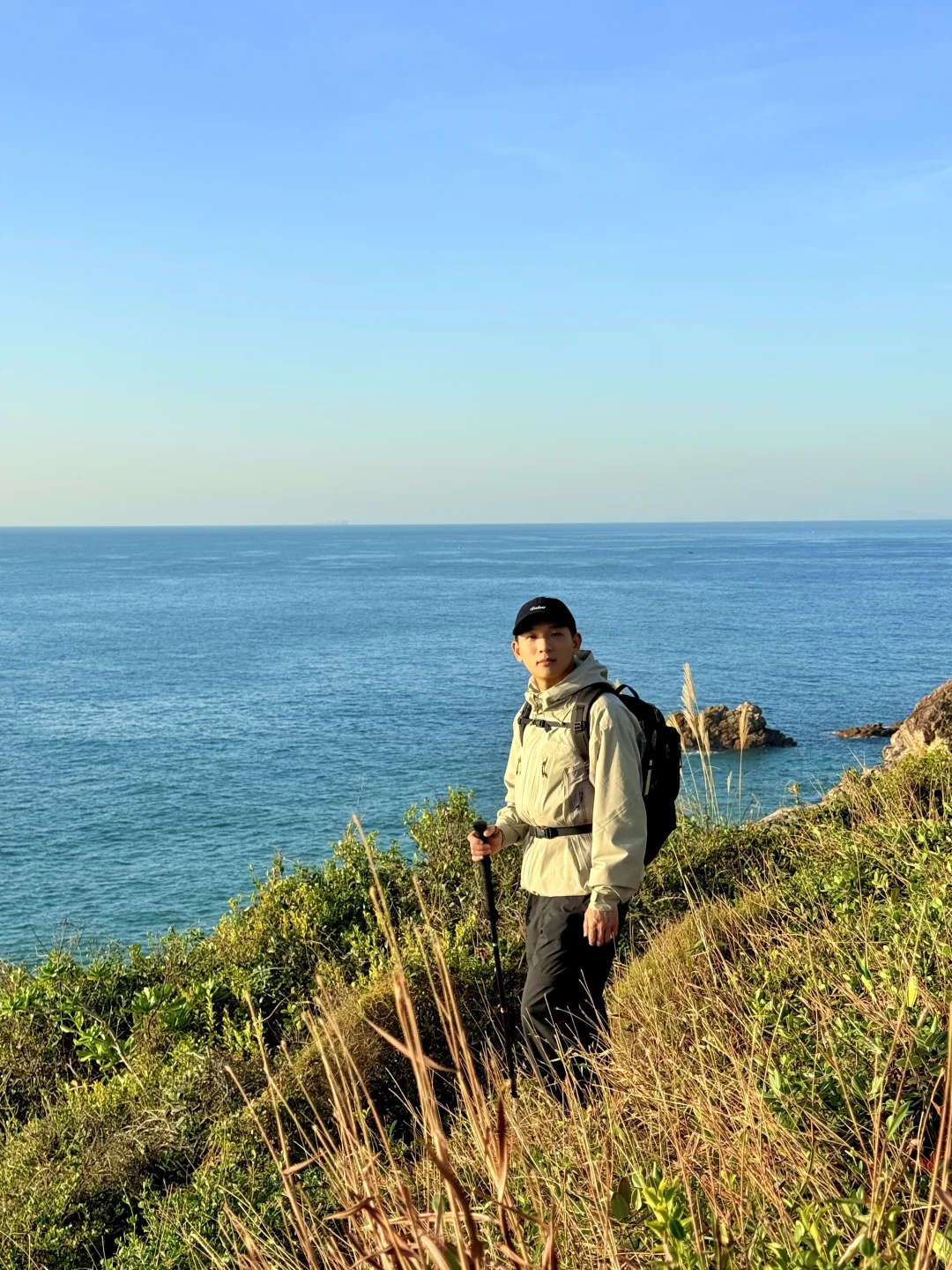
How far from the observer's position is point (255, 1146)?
4.43 m

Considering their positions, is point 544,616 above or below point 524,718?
above

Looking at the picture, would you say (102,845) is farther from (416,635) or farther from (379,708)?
(416,635)

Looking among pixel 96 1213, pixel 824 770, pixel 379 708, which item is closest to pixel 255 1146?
pixel 96 1213

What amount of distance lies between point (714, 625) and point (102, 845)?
4640 centimetres

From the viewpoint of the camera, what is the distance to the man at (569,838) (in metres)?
4.05

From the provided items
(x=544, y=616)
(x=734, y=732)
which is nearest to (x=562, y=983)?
(x=544, y=616)

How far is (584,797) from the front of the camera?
421 cm

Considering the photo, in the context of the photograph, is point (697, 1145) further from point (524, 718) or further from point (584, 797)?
point (524, 718)

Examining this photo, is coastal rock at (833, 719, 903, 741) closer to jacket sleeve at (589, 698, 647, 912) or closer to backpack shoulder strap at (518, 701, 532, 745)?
backpack shoulder strap at (518, 701, 532, 745)

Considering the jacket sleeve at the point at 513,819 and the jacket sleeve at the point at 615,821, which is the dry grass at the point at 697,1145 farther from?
the jacket sleeve at the point at 513,819

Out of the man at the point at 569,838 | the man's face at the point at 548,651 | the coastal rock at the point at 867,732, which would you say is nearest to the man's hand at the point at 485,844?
the man at the point at 569,838

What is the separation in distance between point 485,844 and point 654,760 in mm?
823

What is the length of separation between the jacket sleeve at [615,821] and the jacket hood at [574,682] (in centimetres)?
23

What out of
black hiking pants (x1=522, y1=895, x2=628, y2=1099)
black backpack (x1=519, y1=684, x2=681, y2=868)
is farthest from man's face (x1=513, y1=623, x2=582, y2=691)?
black hiking pants (x1=522, y1=895, x2=628, y2=1099)
